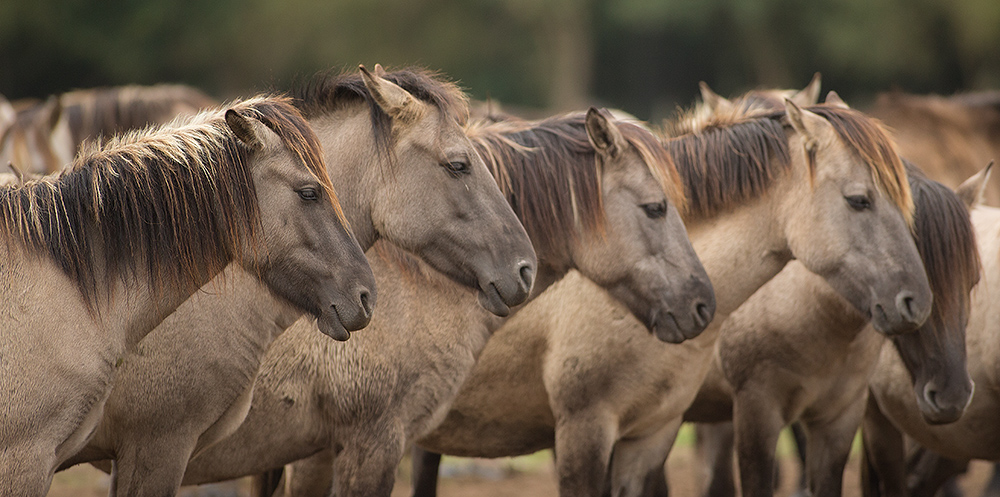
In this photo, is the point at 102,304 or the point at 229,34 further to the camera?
the point at 229,34

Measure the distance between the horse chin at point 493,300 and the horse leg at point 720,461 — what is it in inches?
133

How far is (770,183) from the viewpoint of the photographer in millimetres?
4668

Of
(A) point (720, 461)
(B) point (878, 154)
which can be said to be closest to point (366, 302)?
(B) point (878, 154)

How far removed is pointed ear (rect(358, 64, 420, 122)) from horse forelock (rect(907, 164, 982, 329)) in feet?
8.53

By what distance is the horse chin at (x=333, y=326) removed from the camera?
10.6 ft

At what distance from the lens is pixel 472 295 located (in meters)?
4.29

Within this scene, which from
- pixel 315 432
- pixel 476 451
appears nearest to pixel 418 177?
pixel 315 432

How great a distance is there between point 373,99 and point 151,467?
1621mm

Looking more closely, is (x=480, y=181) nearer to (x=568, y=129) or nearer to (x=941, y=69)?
(x=568, y=129)

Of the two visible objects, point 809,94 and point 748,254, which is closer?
point 748,254

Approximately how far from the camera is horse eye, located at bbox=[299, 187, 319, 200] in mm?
3242

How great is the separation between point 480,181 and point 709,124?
5.69 feet

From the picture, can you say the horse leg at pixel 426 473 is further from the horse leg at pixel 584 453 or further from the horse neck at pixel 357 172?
the horse neck at pixel 357 172

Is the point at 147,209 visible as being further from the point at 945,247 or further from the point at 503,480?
the point at 503,480
